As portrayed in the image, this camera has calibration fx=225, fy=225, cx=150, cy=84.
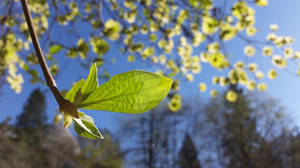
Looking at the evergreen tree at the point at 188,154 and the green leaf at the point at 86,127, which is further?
the evergreen tree at the point at 188,154

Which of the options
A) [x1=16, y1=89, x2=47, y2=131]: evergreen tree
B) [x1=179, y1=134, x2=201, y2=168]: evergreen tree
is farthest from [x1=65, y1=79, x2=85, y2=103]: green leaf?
[x1=16, y1=89, x2=47, y2=131]: evergreen tree

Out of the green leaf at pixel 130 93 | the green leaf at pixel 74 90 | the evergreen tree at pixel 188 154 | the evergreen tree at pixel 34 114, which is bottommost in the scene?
the green leaf at pixel 130 93

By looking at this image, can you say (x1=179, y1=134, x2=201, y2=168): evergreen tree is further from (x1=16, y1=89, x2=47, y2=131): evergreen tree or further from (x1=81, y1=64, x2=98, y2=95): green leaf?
(x1=81, y1=64, x2=98, y2=95): green leaf

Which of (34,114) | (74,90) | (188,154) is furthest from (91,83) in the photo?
(34,114)

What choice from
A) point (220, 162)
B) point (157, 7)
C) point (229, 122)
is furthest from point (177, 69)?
point (220, 162)

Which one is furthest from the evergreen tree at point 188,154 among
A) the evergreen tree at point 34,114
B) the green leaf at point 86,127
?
the green leaf at point 86,127

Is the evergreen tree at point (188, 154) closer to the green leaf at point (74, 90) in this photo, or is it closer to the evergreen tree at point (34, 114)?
the evergreen tree at point (34, 114)

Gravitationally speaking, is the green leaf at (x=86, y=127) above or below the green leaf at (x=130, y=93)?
below

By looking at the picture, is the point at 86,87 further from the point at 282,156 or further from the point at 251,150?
Answer: the point at 251,150
